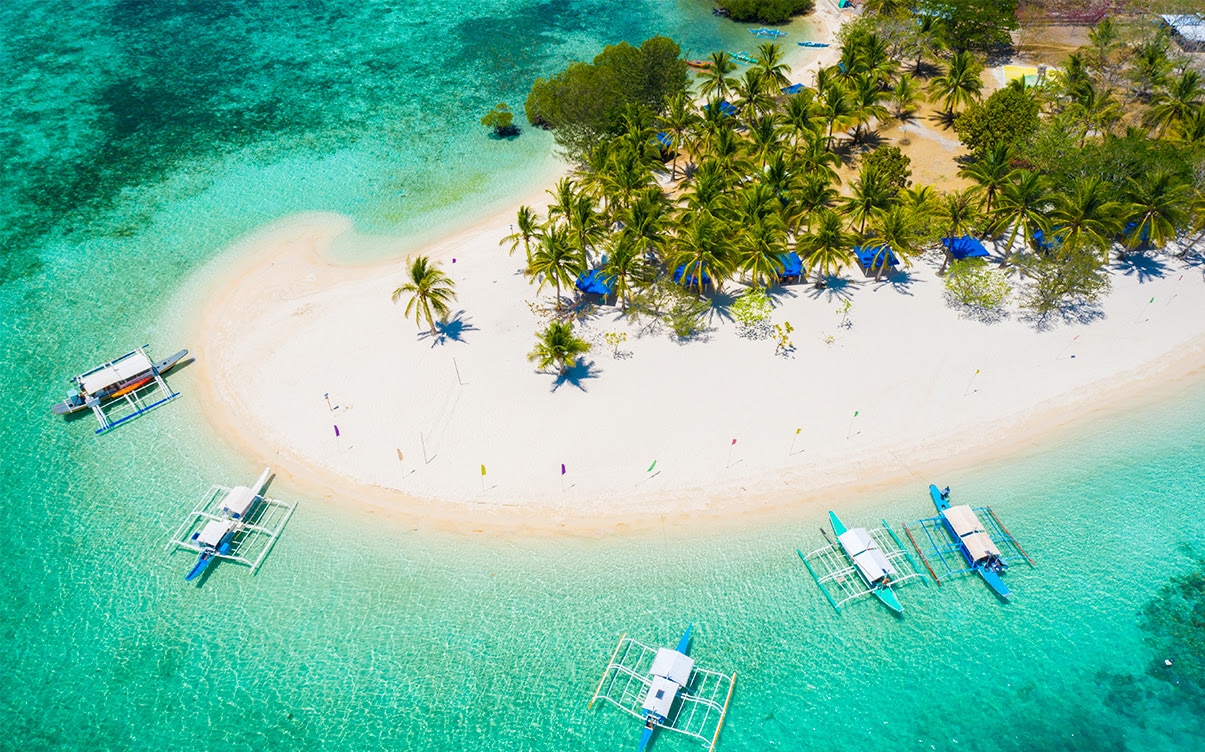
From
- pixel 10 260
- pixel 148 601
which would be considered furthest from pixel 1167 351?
pixel 10 260

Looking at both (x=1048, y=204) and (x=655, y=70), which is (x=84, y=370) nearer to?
(x=655, y=70)

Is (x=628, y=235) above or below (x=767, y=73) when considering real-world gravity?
below

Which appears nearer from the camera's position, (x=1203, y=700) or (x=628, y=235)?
(x=1203, y=700)

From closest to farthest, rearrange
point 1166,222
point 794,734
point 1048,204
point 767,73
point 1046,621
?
point 794,734
point 1046,621
point 1166,222
point 1048,204
point 767,73

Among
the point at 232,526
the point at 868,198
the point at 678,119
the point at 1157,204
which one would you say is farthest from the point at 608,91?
the point at 232,526

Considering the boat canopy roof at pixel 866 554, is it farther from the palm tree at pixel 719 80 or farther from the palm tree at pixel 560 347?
the palm tree at pixel 719 80

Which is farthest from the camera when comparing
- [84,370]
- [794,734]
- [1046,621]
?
[84,370]

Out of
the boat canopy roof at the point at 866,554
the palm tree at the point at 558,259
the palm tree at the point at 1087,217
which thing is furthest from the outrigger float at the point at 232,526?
the palm tree at the point at 1087,217
